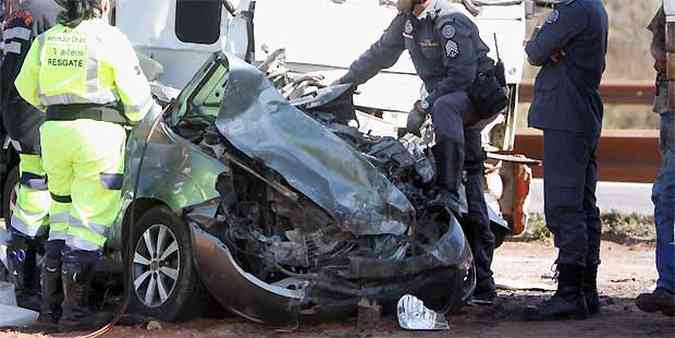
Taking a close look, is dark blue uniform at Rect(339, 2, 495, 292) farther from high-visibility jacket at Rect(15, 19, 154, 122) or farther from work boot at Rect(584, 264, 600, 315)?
high-visibility jacket at Rect(15, 19, 154, 122)

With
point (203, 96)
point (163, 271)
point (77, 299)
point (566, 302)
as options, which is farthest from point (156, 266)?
point (566, 302)

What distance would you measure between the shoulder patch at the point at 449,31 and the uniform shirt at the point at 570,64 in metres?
0.54

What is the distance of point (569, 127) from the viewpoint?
24.3 feet

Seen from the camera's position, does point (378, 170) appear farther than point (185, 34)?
No

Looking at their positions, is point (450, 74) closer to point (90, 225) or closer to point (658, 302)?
point (658, 302)

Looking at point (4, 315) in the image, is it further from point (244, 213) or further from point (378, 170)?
point (378, 170)

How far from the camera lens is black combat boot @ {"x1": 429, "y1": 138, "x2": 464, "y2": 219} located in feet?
25.1

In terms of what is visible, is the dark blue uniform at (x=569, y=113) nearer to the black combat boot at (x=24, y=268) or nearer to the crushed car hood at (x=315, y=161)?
the crushed car hood at (x=315, y=161)

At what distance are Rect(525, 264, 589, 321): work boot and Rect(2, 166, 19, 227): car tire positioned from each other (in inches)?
173

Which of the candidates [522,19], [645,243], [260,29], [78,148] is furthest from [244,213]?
[645,243]

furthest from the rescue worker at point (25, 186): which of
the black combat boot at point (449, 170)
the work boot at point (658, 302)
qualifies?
the work boot at point (658, 302)

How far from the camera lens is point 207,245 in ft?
23.0

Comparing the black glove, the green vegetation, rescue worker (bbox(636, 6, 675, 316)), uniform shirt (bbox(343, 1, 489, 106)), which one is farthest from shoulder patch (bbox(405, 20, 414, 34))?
the green vegetation

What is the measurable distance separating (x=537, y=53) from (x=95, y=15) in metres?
2.35
